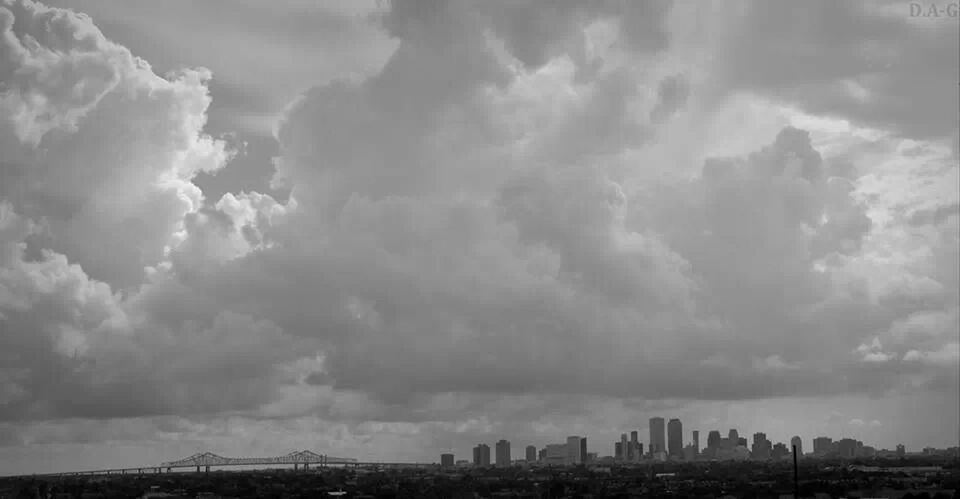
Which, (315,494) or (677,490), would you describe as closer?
(677,490)

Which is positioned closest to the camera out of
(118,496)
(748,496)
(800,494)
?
(800,494)

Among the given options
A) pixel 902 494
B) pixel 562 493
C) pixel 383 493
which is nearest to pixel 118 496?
pixel 383 493

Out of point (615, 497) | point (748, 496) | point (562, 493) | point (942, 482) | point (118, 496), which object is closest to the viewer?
point (748, 496)

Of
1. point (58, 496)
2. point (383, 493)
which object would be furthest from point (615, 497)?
point (58, 496)

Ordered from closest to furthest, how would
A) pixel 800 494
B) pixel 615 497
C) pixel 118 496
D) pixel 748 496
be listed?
pixel 800 494, pixel 748 496, pixel 615 497, pixel 118 496

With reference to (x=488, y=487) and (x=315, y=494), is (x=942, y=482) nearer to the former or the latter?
(x=488, y=487)

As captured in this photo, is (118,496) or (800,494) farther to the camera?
(118,496)

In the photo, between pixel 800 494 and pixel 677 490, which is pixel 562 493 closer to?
pixel 677 490

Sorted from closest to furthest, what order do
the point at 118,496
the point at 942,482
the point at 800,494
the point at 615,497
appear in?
the point at 800,494
the point at 615,497
the point at 942,482
the point at 118,496
